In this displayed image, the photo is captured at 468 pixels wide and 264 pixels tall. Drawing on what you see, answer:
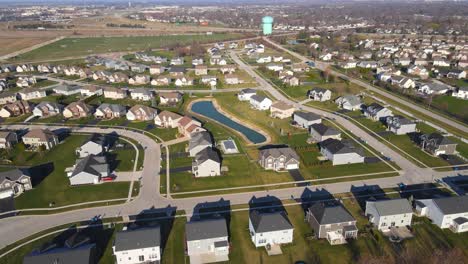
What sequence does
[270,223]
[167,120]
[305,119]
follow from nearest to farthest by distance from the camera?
[270,223] → [305,119] → [167,120]

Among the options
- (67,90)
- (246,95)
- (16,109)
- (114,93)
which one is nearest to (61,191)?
(16,109)

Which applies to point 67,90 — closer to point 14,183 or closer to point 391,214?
point 14,183

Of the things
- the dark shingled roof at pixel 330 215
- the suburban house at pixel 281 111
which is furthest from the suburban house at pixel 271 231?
the suburban house at pixel 281 111

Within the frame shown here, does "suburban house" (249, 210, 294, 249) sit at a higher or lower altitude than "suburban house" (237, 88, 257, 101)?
lower

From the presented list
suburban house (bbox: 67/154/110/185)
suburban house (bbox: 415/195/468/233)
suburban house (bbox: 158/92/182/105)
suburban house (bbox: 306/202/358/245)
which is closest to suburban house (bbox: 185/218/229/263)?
suburban house (bbox: 306/202/358/245)

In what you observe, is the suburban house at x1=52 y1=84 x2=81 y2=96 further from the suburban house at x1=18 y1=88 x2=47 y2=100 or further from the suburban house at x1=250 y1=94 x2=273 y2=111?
the suburban house at x1=250 y1=94 x2=273 y2=111
